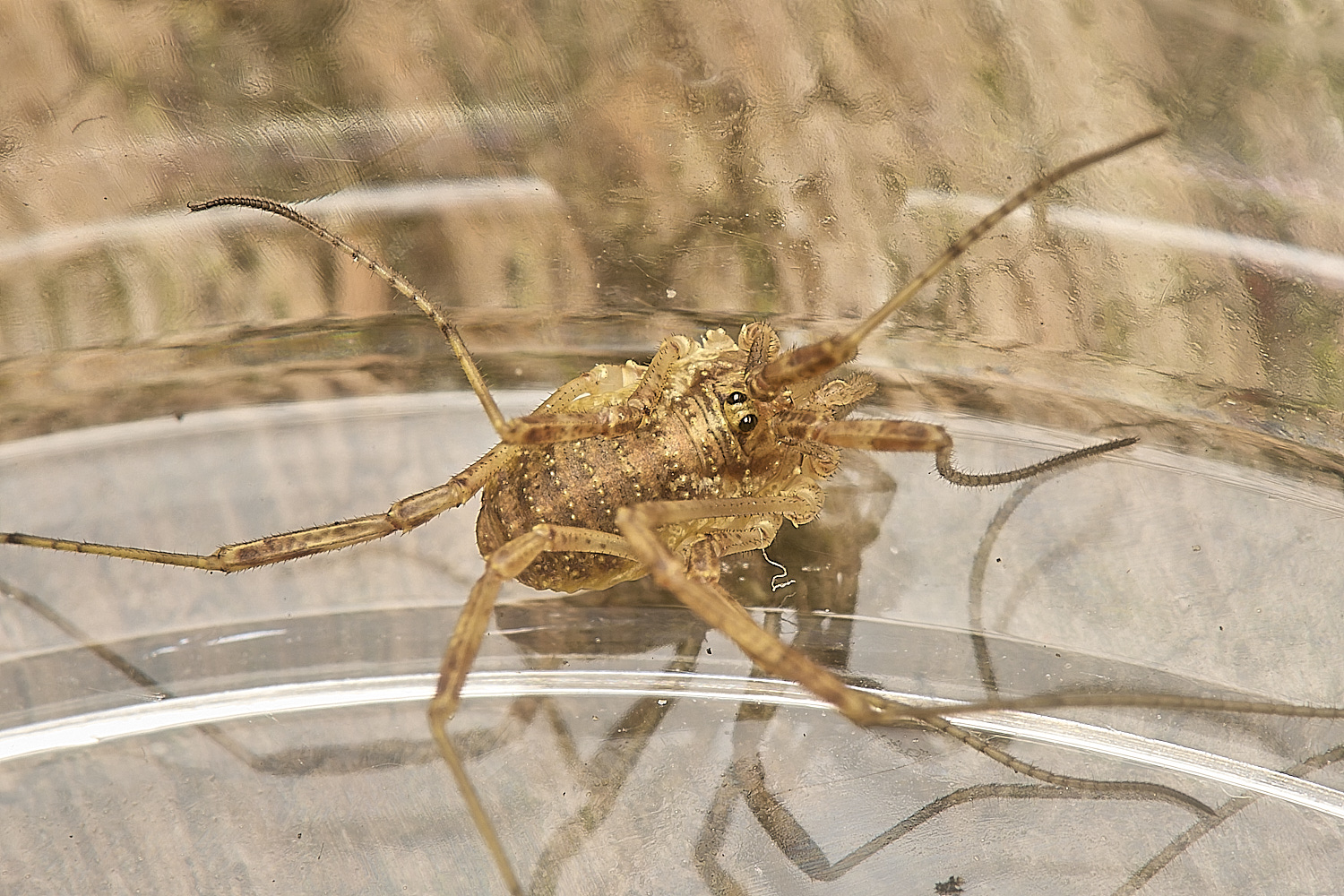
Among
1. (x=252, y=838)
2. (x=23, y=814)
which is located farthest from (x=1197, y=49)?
(x=23, y=814)

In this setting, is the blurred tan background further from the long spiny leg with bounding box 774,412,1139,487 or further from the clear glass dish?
the long spiny leg with bounding box 774,412,1139,487

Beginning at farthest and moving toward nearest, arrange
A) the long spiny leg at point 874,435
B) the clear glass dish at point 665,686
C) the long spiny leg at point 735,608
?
the clear glass dish at point 665,686 → the long spiny leg at point 874,435 → the long spiny leg at point 735,608

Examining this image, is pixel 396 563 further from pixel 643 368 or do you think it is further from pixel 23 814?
pixel 23 814

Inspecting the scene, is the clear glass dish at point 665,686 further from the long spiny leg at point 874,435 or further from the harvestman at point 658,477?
the long spiny leg at point 874,435

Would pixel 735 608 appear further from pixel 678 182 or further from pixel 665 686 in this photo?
pixel 678 182

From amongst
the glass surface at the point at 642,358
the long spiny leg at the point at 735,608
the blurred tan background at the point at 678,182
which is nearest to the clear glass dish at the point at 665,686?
the glass surface at the point at 642,358

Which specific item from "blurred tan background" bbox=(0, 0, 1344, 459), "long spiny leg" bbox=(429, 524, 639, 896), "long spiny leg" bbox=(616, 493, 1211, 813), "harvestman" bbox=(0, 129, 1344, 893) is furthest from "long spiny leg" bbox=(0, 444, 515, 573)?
"blurred tan background" bbox=(0, 0, 1344, 459)
